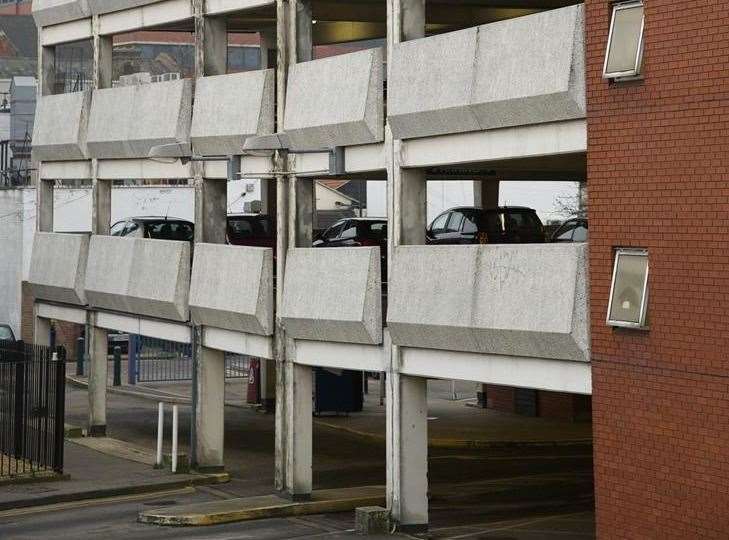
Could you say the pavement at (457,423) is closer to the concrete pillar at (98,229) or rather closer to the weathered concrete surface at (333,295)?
the concrete pillar at (98,229)

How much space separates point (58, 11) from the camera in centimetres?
3788

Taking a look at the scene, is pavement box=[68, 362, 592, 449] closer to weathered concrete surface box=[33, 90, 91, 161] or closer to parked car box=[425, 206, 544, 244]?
parked car box=[425, 206, 544, 244]

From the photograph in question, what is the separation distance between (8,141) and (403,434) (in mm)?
39056

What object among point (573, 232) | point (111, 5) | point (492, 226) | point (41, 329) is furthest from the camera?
point (41, 329)

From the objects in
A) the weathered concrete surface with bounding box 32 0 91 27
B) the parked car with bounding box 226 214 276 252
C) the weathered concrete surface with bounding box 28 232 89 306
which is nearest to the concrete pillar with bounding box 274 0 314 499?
the parked car with bounding box 226 214 276 252

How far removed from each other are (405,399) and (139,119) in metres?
11.4

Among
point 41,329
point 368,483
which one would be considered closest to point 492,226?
point 368,483

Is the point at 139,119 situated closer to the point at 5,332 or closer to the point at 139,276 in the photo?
the point at 139,276

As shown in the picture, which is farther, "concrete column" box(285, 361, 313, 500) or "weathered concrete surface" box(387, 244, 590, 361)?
"concrete column" box(285, 361, 313, 500)

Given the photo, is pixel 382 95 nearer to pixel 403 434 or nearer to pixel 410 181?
pixel 410 181

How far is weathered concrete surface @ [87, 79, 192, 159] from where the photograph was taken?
3169cm

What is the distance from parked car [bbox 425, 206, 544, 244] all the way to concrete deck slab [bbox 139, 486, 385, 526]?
7.10 meters

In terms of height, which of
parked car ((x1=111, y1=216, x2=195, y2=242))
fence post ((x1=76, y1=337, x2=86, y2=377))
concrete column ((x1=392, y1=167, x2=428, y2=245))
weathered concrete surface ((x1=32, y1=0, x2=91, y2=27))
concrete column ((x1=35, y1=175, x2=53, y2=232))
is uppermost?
weathered concrete surface ((x1=32, y1=0, x2=91, y2=27))

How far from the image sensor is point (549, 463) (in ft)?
109
